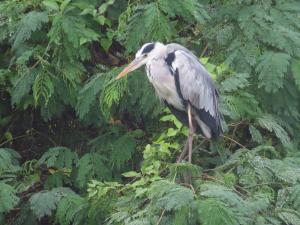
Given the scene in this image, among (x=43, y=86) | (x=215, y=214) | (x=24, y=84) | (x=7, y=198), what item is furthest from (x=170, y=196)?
(x=24, y=84)

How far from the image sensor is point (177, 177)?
437 cm

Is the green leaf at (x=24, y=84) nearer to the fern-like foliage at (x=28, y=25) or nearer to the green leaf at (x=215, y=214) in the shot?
the fern-like foliage at (x=28, y=25)

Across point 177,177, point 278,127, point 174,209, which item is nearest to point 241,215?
point 174,209

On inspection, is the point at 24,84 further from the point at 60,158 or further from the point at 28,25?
the point at 60,158

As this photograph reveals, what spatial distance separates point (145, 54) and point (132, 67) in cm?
12

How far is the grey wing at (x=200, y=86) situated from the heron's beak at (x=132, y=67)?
218mm

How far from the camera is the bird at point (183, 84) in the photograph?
5105mm

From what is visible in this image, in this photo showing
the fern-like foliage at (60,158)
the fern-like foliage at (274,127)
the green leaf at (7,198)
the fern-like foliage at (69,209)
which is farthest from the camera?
the fern-like foliage at (60,158)

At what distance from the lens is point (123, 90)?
5238 millimetres

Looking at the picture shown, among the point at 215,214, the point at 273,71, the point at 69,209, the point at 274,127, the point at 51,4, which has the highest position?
the point at 51,4

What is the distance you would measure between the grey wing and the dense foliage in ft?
0.31

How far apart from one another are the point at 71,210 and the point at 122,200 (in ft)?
1.96

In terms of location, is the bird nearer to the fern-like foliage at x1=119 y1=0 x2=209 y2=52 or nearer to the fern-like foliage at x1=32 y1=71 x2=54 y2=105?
the fern-like foliage at x1=119 y1=0 x2=209 y2=52

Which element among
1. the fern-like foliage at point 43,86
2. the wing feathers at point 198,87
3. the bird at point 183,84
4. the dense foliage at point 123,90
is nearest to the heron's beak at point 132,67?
the bird at point 183,84
